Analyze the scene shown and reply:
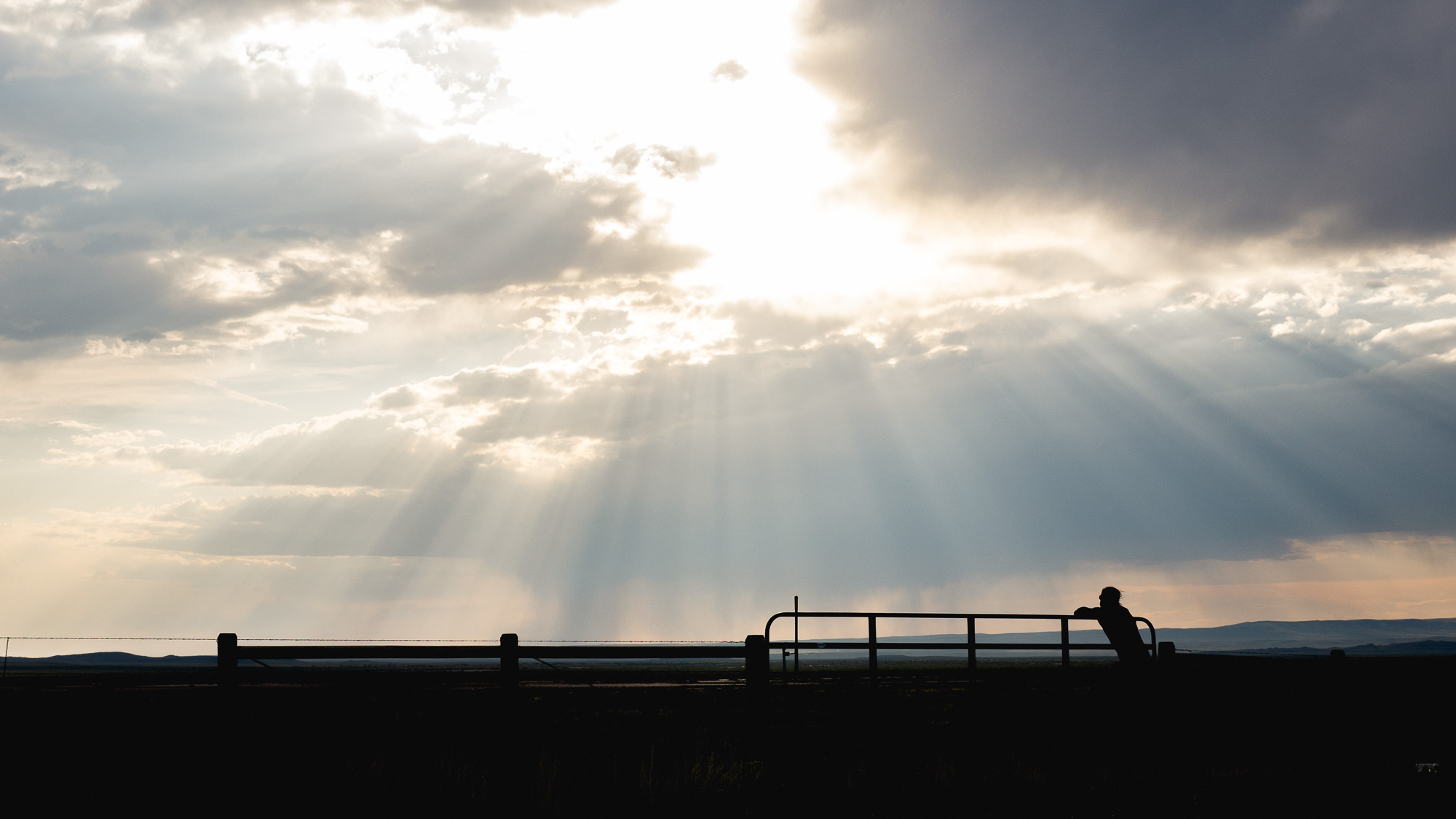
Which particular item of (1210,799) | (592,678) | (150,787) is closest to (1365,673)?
(1210,799)

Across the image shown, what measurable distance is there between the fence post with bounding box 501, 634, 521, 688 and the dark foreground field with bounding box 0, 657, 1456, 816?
176 mm

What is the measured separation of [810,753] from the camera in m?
10.8

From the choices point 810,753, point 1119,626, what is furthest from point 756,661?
point 1119,626

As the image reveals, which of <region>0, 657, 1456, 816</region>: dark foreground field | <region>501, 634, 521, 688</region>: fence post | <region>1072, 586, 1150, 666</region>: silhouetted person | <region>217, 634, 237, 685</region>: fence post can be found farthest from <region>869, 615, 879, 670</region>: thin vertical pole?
<region>217, 634, 237, 685</region>: fence post

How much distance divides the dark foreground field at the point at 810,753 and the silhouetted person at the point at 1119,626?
40 centimetres

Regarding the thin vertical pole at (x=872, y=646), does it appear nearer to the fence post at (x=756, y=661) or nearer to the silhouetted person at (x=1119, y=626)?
the silhouetted person at (x=1119, y=626)

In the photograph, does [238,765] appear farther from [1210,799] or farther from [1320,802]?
[1320,802]

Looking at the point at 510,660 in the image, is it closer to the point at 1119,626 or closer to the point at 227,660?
the point at 227,660

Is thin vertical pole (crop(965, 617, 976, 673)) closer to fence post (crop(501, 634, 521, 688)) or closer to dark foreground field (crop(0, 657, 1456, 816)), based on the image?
dark foreground field (crop(0, 657, 1456, 816))

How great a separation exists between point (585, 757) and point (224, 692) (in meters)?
3.49

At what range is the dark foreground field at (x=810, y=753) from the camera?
8.73 meters

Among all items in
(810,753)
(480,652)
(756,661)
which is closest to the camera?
(480,652)

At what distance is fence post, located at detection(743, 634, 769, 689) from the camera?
9508 mm

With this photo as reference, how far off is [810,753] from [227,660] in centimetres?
580
